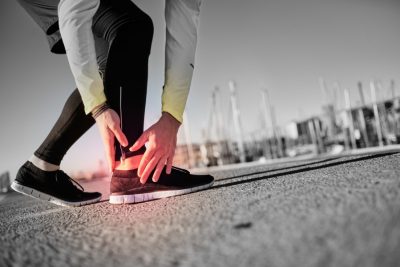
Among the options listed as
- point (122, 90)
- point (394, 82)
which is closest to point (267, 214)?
point (122, 90)

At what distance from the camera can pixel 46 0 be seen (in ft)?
4.40

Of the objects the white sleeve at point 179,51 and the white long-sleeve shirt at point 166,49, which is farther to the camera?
the white sleeve at point 179,51

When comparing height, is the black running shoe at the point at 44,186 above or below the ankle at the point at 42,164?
below

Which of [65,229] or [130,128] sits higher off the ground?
[130,128]

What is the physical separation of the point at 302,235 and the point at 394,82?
23.5m

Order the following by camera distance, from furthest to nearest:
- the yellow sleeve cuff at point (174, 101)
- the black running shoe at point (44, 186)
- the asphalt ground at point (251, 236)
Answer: the black running shoe at point (44, 186)
the yellow sleeve cuff at point (174, 101)
the asphalt ground at point (251, 236)

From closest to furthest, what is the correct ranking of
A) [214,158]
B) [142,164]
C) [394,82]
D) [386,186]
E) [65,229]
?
[386,186]
[65,229]
[142,164]
[214,158]
[394,82]

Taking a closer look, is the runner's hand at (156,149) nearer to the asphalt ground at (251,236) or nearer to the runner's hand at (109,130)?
the runner's hand at (109,130)

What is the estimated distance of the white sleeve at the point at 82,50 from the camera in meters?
1.01

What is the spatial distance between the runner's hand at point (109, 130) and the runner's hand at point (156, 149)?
52 millimetres

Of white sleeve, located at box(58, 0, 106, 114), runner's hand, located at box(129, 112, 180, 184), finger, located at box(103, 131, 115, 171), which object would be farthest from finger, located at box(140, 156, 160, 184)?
white sleeve, located at box(58, 0, 106, 114)

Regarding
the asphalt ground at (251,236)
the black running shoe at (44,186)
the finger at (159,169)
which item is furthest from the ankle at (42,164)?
the asphalt ground at (251,236)

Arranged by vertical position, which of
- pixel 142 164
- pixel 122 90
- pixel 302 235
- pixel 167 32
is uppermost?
pixel 167 32

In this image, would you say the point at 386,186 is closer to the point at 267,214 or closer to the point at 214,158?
the point at 267,214
